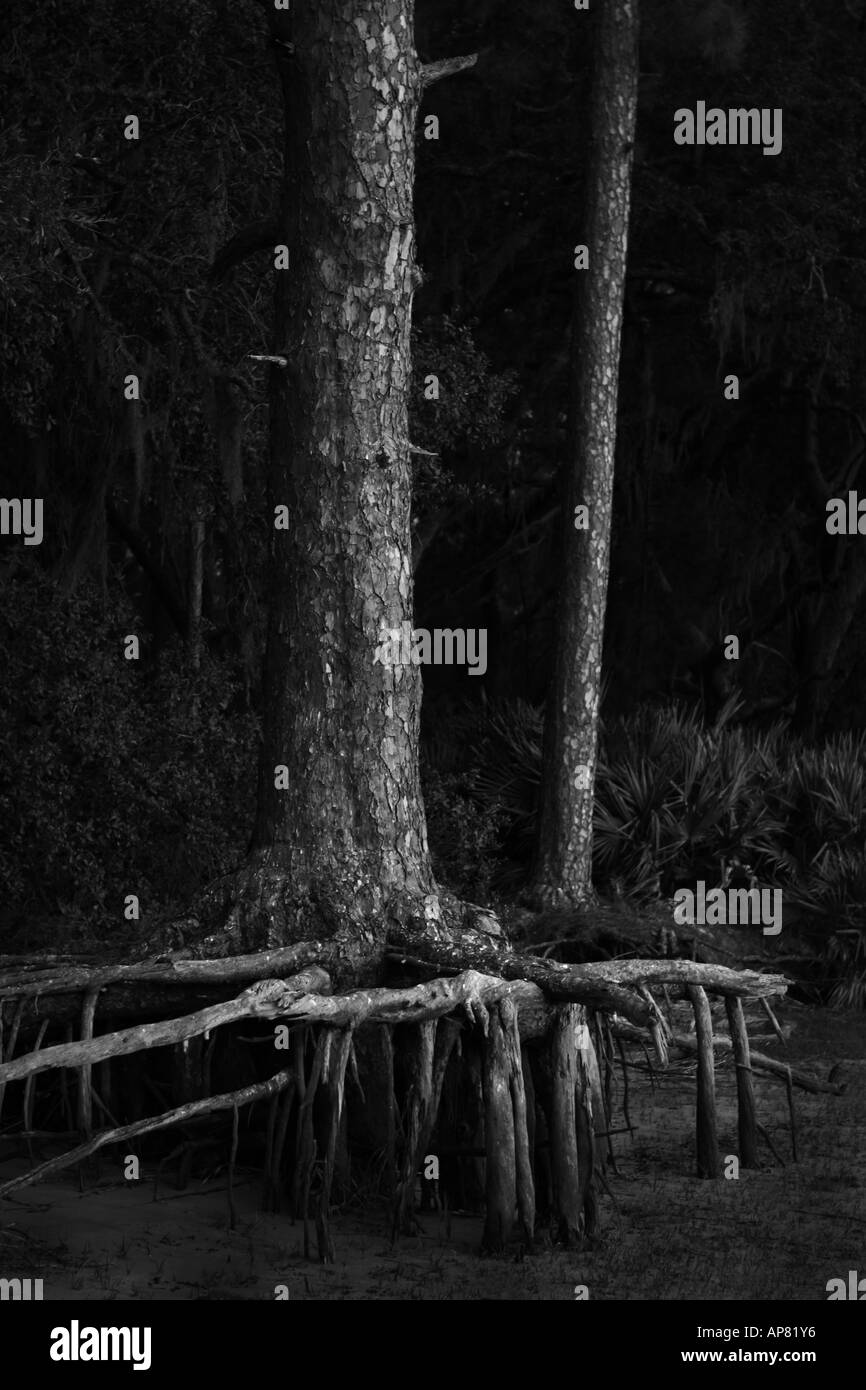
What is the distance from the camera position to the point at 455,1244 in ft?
28.6

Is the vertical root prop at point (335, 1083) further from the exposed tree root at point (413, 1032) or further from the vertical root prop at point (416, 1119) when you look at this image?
the vertical root prop at point (416, 1119)

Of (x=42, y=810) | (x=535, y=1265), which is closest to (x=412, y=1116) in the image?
(x=535, y=1265)

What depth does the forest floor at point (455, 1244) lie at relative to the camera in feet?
26.6

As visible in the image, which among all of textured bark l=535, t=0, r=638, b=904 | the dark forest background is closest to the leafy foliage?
the dark forest background

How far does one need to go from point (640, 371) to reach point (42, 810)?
10.6 m

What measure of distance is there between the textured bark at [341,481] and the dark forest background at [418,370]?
1336 mm

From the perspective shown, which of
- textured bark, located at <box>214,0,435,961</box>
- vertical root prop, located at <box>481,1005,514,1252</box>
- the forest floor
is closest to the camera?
the forest floor

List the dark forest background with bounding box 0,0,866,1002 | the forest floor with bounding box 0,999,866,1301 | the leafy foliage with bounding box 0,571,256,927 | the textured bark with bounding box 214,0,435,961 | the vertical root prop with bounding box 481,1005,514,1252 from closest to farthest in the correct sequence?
1. the forest floor with bounding box 0,999,866,1301
2. the vertical root prop with bounding box 481,1005,514,1252
3. the textured bark with bounding box 214,0,435,961
4. the dark forest background with bounding box 0,0,866,1002
5. the leafy foliage with bounding box 0,571,256,927

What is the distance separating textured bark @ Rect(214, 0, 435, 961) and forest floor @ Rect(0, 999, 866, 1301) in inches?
63.3

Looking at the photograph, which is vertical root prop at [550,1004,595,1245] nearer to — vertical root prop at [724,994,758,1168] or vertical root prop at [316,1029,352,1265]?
vertical root prop at [724,994,758,1168]

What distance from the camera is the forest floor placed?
8094 mm

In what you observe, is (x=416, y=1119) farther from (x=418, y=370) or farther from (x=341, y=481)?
(x=418, y=370)

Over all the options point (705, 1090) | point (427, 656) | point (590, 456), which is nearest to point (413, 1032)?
point (705, 1090)

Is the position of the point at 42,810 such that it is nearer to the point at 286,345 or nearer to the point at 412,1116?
the point at 286,345
